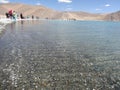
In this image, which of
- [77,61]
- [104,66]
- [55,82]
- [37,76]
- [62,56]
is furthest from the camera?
[62,56]

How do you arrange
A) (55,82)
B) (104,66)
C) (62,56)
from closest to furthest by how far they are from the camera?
(55,82) → (104,66) → (62,56)

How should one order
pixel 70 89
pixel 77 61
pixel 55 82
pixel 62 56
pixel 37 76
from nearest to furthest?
pixel 70 89 < pixel 55 82 < pixel 37 76 < pixel 77 61 < pixel 62 56

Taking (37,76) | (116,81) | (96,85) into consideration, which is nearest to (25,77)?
(37,76)

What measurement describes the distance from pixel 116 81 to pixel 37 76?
13.6 feet

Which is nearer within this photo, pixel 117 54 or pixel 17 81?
pixel 17 81

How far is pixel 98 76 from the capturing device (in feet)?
48.8

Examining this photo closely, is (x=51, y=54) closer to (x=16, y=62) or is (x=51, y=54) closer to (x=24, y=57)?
(x=24, y=57)

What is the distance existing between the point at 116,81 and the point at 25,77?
15.5ft

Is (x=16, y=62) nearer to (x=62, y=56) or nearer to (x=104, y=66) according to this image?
(x=62, y=56)

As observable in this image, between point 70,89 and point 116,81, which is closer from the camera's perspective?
point 70,89

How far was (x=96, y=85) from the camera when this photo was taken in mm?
13328

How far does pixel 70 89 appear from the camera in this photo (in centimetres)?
1276

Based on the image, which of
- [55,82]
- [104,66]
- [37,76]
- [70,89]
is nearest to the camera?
[70,89]

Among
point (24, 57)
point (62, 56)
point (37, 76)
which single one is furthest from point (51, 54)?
point (37, 76)
